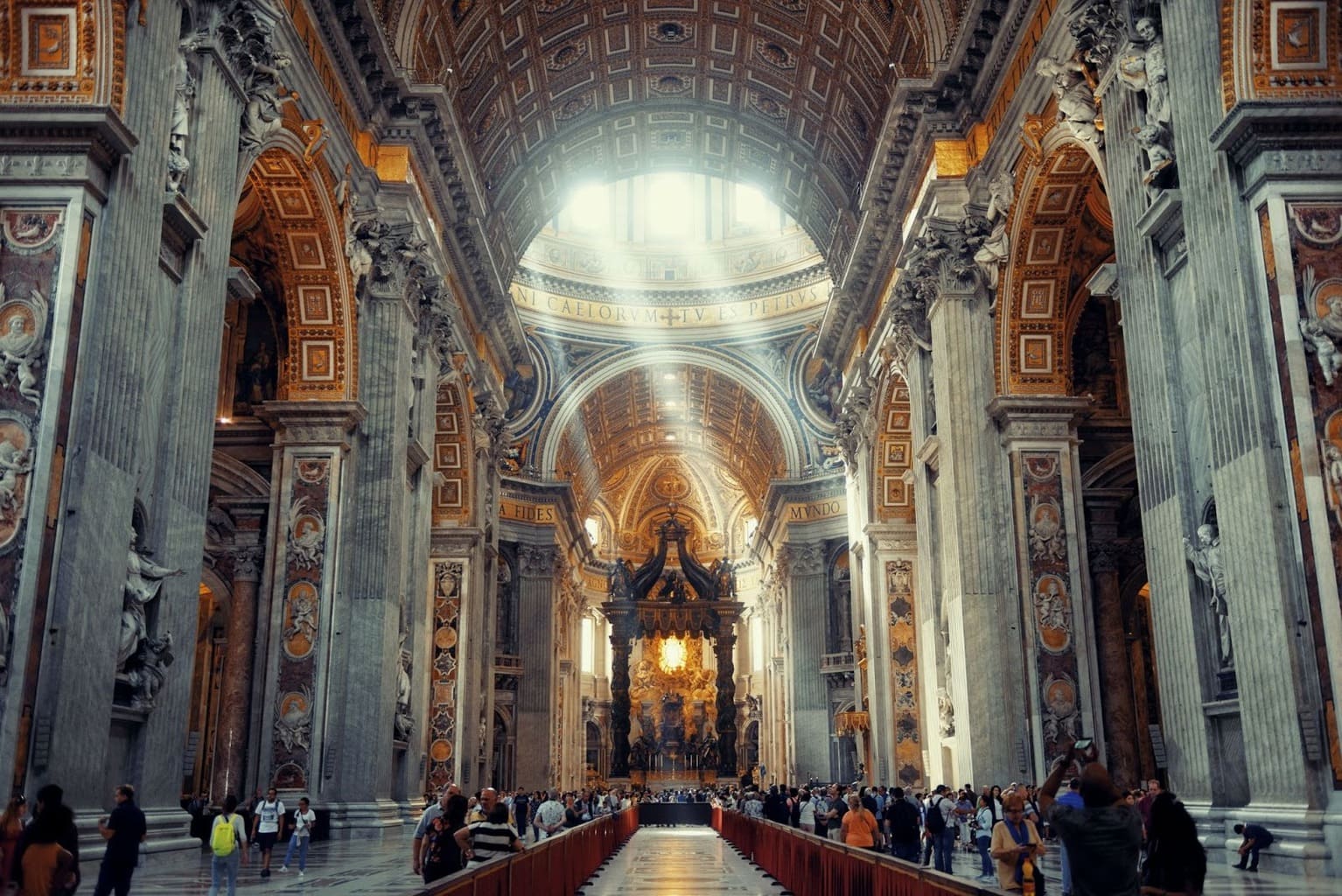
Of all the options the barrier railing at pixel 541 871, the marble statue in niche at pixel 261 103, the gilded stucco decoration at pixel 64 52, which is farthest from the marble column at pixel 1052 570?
the gilded stucco decoration at pixel 64 52

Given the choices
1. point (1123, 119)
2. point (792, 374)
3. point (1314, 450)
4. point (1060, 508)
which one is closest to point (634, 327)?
point (792, 374)

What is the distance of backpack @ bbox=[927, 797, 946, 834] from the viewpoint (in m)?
11.8

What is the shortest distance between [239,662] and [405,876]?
609 centimetres

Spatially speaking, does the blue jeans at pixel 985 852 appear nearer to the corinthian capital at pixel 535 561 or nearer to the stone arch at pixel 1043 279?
the stone arch at pixel 1043 279

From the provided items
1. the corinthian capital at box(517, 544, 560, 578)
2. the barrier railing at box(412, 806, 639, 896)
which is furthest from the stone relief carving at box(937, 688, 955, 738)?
the corinthian capital at box(517, 544, 560, 578)

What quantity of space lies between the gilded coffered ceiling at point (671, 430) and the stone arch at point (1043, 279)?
75.5 ft

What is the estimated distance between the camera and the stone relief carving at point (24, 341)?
7.96m

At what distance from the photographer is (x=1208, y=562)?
9055 mm

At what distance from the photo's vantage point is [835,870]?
27.2ft

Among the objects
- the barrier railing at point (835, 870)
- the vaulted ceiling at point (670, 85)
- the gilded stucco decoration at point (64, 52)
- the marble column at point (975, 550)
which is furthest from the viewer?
the vaulted ceiling at point (670, 85)

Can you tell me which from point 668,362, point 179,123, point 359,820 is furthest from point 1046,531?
point 668,362

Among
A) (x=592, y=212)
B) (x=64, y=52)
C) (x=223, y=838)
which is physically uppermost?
(x=592, y=212)

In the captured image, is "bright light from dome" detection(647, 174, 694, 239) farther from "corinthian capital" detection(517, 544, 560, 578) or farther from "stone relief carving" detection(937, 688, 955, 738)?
"stone relief carving" detection(937, 688, 955, 738)

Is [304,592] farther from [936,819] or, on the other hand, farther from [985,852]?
[985,852]
